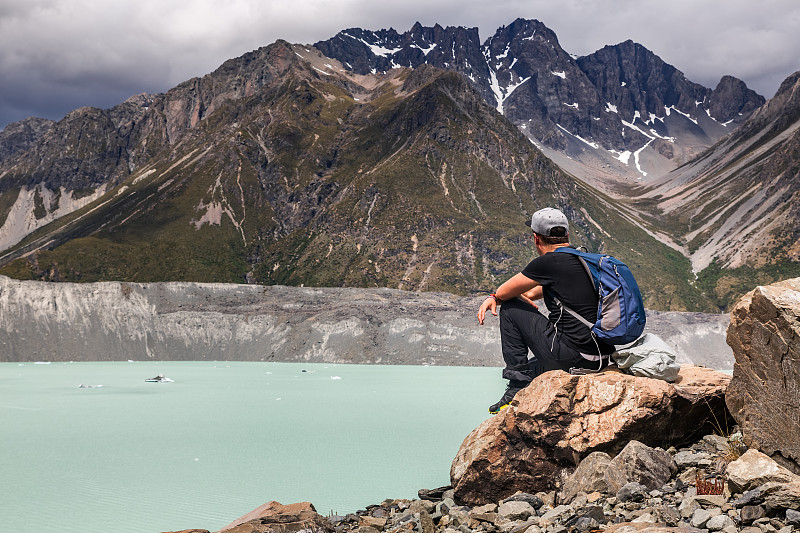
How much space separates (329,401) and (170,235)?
16763 cm

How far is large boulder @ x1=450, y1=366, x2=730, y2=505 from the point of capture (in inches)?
322

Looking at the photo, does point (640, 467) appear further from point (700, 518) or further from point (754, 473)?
point (700, 518)

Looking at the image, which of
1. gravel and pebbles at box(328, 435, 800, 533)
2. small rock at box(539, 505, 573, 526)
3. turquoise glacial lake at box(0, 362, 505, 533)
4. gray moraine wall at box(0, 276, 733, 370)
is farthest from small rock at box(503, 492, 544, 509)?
gray moraine wall at box(0, 276, 733, 370)

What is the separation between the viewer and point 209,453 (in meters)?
19.8

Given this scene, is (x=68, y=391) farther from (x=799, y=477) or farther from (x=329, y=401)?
(x=799, y=477)

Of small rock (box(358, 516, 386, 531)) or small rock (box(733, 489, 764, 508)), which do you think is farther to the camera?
small rock (box(358, 516, 386, 531))

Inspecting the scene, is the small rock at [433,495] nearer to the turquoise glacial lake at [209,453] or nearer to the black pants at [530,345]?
the black pants at [530,345]

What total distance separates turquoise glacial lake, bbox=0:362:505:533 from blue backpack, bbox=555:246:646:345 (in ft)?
24.4

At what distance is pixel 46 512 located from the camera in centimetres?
1330

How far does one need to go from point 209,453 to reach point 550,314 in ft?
49.2

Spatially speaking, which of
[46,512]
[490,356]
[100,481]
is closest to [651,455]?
[46,512]

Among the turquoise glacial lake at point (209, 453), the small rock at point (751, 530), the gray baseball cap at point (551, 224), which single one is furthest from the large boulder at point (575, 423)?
the turquoise glacial lake at point (209, 453)

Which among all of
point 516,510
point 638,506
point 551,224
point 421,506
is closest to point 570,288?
point 551,224

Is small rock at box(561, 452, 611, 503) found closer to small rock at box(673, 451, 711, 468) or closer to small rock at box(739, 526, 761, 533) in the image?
small rock at box(673, 451, 711, 468)
